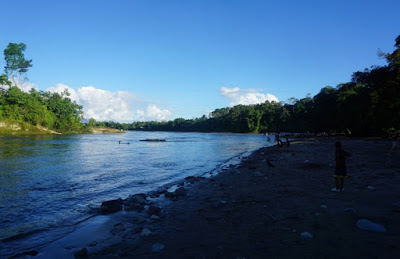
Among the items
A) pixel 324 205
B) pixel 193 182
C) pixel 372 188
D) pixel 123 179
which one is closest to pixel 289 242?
pixel 324 205

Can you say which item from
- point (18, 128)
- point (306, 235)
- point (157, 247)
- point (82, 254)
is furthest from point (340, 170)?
point (18, 128)

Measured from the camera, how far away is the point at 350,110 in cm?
6612

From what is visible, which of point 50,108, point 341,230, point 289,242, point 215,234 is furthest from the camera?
point 50,108

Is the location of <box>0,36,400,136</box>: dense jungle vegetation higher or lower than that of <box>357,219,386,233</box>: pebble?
higher

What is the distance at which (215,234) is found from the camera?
5.92 m

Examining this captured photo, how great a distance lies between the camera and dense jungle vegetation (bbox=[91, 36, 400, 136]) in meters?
31.6

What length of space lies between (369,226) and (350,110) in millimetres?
73081

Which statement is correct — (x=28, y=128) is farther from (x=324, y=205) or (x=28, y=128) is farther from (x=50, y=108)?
(x=324, y=205)

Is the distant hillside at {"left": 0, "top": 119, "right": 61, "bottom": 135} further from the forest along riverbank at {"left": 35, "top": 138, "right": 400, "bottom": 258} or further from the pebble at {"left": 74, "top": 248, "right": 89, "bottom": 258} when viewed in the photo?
the pebble at {"left": 74, "top": 248, "right": 89, "bottom": 258}

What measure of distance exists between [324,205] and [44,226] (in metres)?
9.37

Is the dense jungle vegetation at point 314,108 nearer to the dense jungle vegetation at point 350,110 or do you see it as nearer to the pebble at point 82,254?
the dense jungle vegetation at point 350,110

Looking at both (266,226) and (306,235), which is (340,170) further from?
(306,235)

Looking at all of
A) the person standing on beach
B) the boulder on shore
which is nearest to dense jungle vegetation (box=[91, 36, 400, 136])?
the person standing on beach

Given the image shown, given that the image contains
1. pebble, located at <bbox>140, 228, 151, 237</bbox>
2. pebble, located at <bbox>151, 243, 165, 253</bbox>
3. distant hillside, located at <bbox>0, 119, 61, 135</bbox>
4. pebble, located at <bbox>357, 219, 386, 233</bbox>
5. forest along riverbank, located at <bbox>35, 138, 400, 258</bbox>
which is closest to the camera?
forest along riverbank, located at <bbox>35, 138, 400, 258</bbox>
